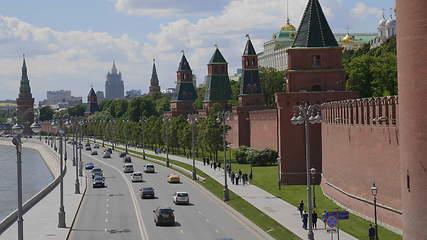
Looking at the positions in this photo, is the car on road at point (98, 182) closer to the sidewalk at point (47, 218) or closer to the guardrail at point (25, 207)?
the sidewalk at point (47, 218)

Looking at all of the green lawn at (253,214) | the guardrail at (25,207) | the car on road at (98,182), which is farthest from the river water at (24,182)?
A: the green lawn at (253,214)

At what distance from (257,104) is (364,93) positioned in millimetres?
23978

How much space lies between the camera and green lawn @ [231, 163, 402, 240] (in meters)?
42.2

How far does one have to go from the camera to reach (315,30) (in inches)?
2864

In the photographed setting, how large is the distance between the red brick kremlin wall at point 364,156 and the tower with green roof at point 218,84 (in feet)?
253

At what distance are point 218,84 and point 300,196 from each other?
8124 centimetres

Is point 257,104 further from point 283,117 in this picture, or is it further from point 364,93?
point 283,117

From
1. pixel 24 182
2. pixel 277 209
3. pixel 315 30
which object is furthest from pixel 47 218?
pixel 24 182

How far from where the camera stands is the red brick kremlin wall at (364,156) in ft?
142

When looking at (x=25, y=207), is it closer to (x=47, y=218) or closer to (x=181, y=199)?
(x=47, y=218)

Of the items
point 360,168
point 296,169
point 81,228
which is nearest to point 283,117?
point 296,169

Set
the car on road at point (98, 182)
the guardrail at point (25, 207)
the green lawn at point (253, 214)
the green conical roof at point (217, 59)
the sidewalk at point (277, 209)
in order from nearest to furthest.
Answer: the sidewalk at point (277, 209), the green lawn at point (253, 214), the guardrail at point (25, 207), the car on road at point (98, 182), the green conical roof at point (217, 59)

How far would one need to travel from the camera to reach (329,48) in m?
72.6

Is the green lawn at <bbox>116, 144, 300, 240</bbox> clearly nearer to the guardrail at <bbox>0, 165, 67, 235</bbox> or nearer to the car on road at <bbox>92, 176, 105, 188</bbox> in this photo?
the car on road at <bbox>92, 176, 105, 188</bbox>
